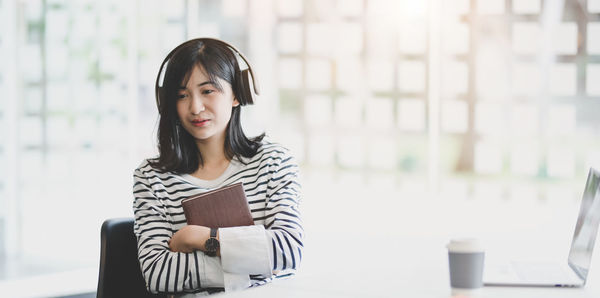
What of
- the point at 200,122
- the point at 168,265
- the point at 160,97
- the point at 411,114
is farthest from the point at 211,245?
the point at 411,114

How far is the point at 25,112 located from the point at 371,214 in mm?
2093

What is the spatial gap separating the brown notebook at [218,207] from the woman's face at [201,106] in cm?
21

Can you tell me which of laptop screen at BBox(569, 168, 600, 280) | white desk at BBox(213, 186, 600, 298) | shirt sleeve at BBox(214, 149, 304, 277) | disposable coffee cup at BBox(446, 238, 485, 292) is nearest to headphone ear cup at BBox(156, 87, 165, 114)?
shirt sleeve at BBox(214, 149, 304, 277)

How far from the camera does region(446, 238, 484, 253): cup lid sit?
1418 mm

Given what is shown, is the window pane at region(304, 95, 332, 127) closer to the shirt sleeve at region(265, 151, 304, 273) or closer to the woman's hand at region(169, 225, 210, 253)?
the shirt sleeve at region(265, 151, 304, 273)

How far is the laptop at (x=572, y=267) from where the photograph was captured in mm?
1553

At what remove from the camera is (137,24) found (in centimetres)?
440

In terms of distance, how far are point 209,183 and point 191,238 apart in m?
0.26

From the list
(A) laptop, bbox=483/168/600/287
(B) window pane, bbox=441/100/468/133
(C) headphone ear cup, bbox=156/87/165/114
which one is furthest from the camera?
(B) window pane, bbox=441/100/468/133

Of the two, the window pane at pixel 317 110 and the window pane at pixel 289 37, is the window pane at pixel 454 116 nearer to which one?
the window pane at pixel 317 110

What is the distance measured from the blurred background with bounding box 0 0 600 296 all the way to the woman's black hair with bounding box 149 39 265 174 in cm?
212

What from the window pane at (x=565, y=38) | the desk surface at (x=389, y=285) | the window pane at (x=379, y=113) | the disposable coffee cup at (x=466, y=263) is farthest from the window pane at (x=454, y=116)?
the disposable coffee cup at (x=466, y=263)

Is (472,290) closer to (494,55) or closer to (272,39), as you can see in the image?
(494,55)

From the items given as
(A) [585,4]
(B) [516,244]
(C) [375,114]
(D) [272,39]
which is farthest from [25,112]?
(A) [585,4]
